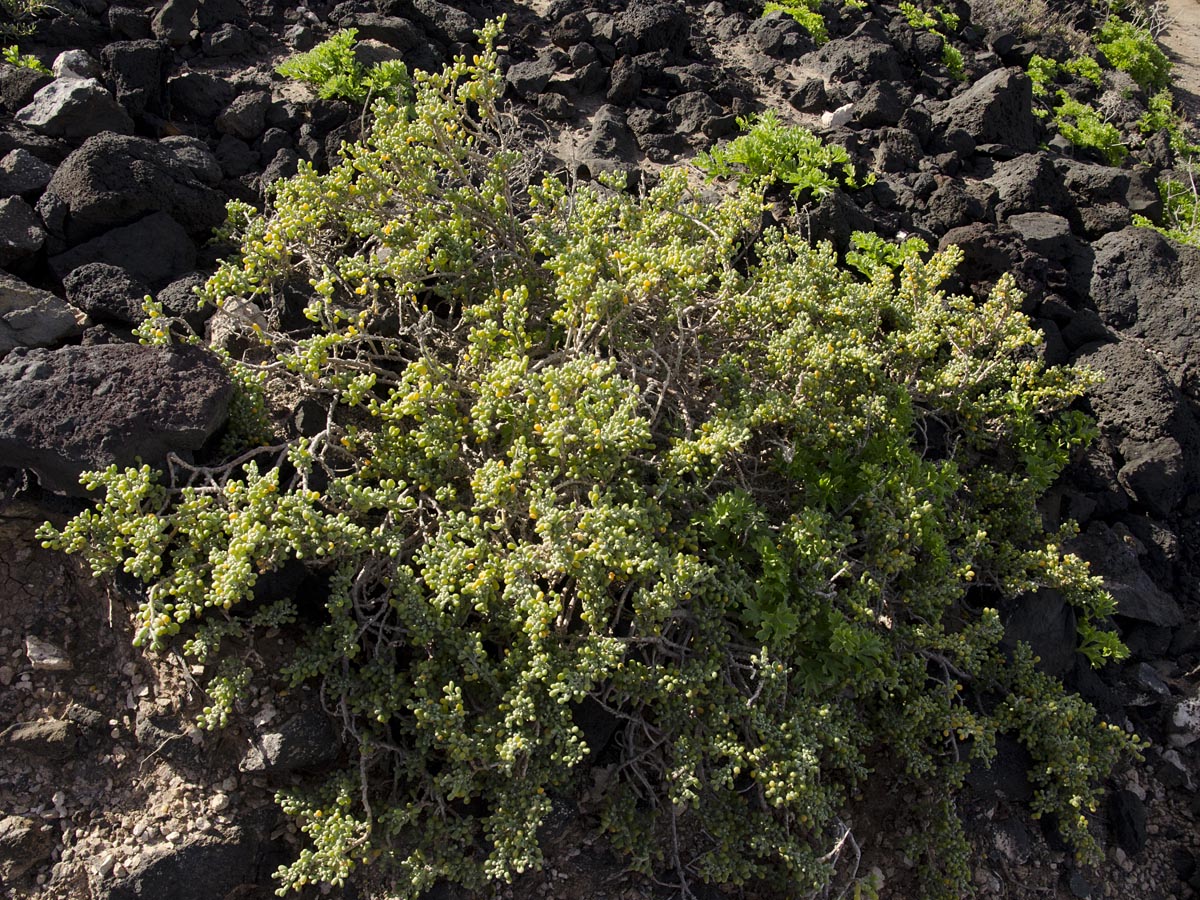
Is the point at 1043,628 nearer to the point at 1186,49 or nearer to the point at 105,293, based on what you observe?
the point at 105,293

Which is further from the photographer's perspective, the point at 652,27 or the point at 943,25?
the point at 943,25

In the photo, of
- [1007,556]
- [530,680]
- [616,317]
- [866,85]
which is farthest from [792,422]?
[866,85]

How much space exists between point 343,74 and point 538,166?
1265 millimetres

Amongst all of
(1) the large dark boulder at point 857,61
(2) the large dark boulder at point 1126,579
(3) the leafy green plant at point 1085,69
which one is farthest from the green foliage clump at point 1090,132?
(2) the large dark boulder at point 1126,579

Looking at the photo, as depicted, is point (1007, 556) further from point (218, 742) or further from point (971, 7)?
point (971, 7)

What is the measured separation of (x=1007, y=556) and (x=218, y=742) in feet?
9.82

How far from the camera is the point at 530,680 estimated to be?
2.74 metres

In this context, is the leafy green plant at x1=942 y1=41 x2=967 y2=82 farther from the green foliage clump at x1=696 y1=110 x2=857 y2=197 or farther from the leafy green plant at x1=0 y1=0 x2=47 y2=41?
the leafy green plant at x1=0 y1=0 x2=47 y2=41

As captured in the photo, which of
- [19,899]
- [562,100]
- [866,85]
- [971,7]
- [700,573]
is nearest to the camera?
[19,899]

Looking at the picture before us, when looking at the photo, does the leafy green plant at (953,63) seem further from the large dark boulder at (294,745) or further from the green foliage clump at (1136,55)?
the large dark boulder at (294,745)

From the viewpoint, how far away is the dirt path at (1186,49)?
8.84 m

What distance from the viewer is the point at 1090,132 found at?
689 centimetres

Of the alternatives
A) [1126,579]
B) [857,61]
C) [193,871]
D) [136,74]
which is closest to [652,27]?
[857,61]

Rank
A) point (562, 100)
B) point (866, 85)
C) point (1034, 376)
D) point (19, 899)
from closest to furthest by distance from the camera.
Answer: point (19, 899)
point (1034, 376)
point (562, 100)
point (866, 85)
